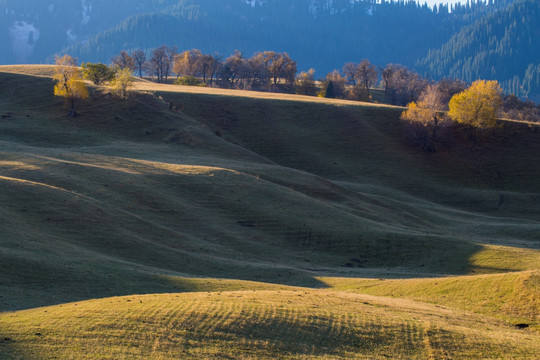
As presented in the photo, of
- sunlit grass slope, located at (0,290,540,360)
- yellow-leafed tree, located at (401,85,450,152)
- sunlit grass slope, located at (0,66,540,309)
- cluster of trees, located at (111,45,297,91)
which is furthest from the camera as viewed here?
cluster of trees, located at (111,45,297,91)

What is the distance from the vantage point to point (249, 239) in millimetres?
34156

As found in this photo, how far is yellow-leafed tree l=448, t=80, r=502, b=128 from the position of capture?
8069 centimetres

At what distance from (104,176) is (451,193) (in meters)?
47.6

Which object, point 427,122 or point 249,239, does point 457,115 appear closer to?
point 427,122

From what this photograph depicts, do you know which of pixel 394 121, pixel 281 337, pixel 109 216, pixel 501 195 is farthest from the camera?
pixel 394 121

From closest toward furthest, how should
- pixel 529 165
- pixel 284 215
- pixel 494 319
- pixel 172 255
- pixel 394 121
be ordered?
pixel 494 319 < pixel 172 255 < pixel 284 215 < pixel 529 165 < pixel 394 121

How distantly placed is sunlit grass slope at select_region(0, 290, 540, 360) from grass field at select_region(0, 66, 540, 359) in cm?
7

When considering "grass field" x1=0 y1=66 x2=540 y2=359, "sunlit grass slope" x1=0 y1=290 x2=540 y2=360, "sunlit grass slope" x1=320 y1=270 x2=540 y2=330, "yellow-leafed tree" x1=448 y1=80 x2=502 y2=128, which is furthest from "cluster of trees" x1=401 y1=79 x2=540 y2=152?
"sunlit grass slope" x1=0 y1=290 x2=540 y2=360

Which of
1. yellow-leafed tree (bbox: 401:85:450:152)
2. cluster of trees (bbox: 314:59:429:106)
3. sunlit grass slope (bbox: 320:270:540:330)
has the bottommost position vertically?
sunlit grass slope (bbox: 320:270:540:330)

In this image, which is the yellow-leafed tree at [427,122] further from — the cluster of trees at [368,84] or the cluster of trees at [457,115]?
the cluster of trees at [368,84]

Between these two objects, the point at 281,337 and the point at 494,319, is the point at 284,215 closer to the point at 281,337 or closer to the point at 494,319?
the point at 494,319

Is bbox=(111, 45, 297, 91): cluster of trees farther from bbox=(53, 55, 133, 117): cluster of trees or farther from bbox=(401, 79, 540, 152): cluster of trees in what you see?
bbox=(53, 55, 133, 117): cluster of trees

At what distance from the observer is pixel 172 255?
2841 cm

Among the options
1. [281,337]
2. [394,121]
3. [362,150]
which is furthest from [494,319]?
[394,121]
